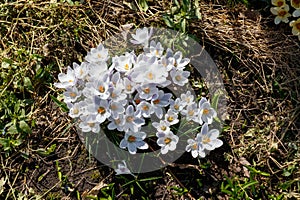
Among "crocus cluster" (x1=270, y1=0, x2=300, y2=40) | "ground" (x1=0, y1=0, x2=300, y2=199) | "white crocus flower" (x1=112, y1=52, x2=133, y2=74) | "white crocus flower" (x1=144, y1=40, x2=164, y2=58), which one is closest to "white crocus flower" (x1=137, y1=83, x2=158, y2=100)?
"white crocus flower" (x1=112, y1=52, x2=133, y2=74)

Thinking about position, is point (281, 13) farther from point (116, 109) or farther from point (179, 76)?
point (116, 109)

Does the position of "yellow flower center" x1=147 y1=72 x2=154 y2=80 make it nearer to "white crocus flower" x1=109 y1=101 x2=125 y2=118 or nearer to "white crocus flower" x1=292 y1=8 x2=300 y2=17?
"white crocus flower" x1=109 y1=101 x2=125 y2=118

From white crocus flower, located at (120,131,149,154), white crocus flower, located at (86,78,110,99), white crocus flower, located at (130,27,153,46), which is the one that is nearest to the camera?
white crocus flower, located at (86,78,110,99)

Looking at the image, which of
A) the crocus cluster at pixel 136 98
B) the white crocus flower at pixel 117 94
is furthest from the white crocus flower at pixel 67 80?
the white crocus flower at pixel 117 94

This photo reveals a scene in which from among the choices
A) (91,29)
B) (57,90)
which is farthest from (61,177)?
(91,29)

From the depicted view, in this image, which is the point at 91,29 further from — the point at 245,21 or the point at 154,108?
the point at 245,21

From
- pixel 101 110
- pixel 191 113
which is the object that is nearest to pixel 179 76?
pixel 191 113
